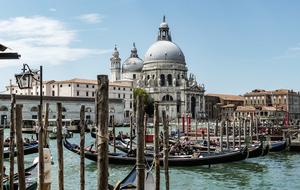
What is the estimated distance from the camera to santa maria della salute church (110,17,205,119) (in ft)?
175

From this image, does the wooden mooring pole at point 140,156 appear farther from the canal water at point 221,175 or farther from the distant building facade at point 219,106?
the distant building facade at point 219,106

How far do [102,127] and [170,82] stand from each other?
51.4 meters

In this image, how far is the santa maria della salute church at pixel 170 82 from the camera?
53.3m

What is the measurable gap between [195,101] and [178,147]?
41692 mm

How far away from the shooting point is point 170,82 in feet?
179

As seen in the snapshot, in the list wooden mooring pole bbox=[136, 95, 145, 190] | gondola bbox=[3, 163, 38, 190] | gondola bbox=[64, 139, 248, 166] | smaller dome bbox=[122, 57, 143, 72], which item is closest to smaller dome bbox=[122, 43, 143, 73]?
smaller dome bbox=[122, 57, 143, 72]

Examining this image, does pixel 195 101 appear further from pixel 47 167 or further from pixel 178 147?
pixel 47 167

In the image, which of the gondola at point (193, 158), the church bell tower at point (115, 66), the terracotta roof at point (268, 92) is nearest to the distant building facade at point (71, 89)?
the church bell tower at point (115, 66)

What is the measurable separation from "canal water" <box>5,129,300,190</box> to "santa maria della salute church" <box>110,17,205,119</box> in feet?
126

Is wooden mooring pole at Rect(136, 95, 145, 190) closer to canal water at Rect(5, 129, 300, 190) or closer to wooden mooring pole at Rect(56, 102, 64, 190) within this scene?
wooden mooring pole at Rect(56, 102, 64, 190)

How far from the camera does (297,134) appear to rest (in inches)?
834

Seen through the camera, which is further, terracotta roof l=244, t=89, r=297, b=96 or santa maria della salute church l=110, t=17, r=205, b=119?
terracotta roof l=244, t=89, r=297, b=96

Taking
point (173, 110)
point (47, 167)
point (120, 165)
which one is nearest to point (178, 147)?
point (120, 165)

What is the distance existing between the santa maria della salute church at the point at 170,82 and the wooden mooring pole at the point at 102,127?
4827 centimetres
